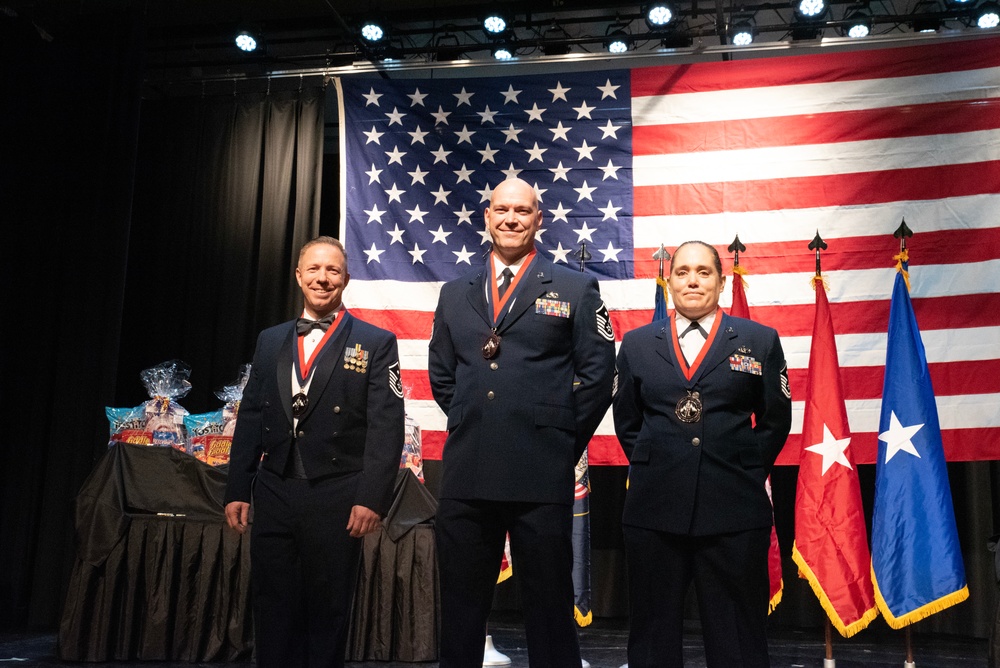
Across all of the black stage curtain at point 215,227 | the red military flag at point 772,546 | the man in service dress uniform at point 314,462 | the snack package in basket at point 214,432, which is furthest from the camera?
the black stage curtain at point 215,227

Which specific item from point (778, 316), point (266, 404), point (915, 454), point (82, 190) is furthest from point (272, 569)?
point (82, 190)

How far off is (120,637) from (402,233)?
2.59 meters

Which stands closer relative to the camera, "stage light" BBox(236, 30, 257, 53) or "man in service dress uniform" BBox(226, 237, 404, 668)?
"man in service dress uniform" BBox(226, 237, 404, 668)

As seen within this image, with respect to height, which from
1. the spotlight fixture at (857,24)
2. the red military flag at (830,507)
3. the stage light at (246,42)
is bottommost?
the red military flag at (830,507)

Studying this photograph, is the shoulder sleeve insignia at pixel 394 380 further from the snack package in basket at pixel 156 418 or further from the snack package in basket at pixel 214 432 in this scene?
the snack package in basket at pixel 156 418

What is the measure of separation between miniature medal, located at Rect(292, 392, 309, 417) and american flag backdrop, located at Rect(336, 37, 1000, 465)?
94.0 inches

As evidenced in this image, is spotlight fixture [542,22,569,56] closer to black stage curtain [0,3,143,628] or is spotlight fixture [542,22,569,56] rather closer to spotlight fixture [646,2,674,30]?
spotlight fixture [646,2,674,30]

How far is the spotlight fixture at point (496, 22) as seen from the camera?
587 centimetres

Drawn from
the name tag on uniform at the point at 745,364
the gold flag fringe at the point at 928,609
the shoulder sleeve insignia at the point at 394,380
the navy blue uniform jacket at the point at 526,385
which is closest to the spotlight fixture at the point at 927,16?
the gold flag fringe at the point at 928,609

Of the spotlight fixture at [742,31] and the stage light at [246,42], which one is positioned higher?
the stage light at [246,42]

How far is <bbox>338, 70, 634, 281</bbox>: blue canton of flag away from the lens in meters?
5.18

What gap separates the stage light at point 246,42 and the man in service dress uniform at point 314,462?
12.7ft

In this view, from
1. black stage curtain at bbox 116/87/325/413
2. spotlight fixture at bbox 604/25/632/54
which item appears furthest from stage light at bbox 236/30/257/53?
spotlight fixture at bbox 604/25/632/54

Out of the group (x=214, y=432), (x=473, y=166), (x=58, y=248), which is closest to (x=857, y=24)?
(x=473, y=166)
